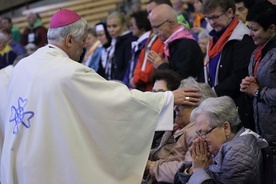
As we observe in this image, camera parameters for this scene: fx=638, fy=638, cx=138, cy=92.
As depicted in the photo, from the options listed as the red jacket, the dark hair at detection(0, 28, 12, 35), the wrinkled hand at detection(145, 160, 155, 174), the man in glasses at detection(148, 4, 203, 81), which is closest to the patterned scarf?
the man in glasses at detection(148, 4, 203, 81)

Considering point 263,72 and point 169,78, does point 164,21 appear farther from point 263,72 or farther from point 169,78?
point 263,72

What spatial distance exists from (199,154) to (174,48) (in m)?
1.90

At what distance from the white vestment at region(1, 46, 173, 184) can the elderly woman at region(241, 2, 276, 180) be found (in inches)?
29.1

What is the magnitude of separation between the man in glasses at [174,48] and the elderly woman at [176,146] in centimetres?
90

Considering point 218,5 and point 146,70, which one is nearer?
point 218,5

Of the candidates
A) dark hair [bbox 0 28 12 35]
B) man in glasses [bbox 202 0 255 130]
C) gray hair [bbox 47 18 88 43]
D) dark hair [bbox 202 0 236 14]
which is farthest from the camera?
dark hair [bbox 0 28 12 35]

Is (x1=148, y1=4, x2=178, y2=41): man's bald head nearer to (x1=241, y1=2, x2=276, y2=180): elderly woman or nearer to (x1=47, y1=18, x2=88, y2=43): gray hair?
(x1=241, y1=2, x2=276, y2=180): elderly woman

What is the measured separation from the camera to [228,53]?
4.94 meters

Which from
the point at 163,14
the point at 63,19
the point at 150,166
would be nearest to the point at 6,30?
the point at 163,14

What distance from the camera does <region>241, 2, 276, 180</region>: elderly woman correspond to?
4.16 m

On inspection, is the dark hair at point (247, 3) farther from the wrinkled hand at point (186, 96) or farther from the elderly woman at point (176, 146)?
the wrinkled hand at point (186, 96)

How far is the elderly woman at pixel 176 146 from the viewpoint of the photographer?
415 centimetres

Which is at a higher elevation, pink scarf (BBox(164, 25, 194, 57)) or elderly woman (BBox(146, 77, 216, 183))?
pink scarf (BBox(164, 25, 194, 57))

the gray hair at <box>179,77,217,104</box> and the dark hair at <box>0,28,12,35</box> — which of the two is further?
the dark hair at <box>0,28,12,35</box>
